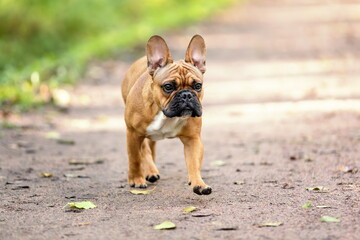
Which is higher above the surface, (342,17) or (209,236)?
(342,17)

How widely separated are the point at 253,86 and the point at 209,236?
8808mm

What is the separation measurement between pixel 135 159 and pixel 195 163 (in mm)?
681

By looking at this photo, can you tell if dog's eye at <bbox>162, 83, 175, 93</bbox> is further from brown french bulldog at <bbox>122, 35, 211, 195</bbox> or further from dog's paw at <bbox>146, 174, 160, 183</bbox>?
dog's paw at <bbox>146, 174, 160, 183</bbox>

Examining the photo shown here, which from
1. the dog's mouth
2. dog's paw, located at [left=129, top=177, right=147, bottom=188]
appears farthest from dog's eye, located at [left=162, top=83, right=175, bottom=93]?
dog's paw, located at [left=129, top=177, right=147, bottom=188]

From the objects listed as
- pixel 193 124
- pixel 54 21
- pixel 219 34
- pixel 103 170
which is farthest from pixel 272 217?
pixel 219 34

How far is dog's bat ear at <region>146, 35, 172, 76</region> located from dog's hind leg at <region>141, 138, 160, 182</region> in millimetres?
1055

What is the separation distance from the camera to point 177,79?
20.2ft

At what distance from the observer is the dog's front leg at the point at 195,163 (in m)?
6.11

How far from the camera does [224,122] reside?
10656mm

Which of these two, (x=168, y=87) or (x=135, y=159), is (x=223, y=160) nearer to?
(x=135, y=159)

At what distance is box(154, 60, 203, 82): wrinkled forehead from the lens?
6188 millimetres

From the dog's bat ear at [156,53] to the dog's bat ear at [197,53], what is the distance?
182mm

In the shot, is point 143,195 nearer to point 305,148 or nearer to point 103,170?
point 103,170

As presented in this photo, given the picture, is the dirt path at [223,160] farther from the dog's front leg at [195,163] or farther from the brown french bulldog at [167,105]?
the brown french bulldog at [167,105]
